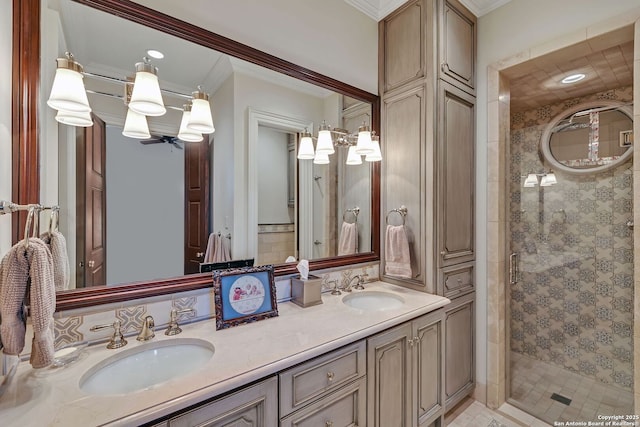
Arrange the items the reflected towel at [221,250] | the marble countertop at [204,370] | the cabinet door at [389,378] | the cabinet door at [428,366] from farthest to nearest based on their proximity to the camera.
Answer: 1. the cabinet door at [428,366]
2. the reflected towel at [221,250]
3. the cabinet door at [389,378]
4. the marble countertop at [204,370]

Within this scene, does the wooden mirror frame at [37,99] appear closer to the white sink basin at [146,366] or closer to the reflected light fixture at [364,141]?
the white sink basin at [146,366]

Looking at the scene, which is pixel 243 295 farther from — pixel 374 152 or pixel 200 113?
pixel 374 152

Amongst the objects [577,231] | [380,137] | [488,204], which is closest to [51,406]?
[380,137]

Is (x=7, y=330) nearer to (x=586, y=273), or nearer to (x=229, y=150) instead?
(x=229, y=150)

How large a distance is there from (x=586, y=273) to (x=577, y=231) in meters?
0.34

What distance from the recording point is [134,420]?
685mm

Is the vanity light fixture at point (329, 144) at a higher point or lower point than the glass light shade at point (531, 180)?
higher

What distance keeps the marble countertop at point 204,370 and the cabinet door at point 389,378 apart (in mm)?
90

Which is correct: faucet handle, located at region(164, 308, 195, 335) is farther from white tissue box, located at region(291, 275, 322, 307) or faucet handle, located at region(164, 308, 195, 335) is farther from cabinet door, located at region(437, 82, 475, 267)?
cabinet door, located at region(437, 82, 475, 267)

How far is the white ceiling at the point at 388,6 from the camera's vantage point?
1925 mm

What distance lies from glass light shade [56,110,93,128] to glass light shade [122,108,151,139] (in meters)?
0.12

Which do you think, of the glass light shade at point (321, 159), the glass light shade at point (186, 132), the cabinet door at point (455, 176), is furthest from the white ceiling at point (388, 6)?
the glass light shade at point (186, 132)

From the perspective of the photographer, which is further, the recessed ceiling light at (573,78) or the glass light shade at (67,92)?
the recessed ceiling light at (573,78)

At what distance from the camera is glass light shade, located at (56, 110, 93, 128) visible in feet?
3.39
